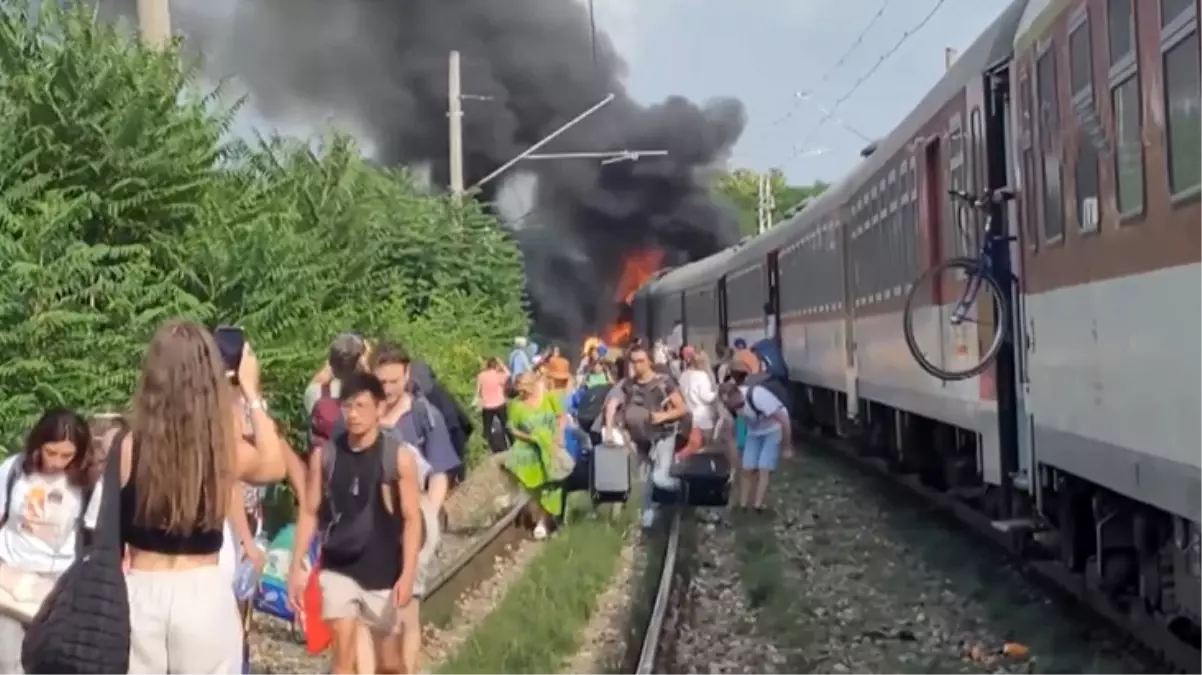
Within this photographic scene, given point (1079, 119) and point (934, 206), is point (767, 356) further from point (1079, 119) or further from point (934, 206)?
point (1079, 119)

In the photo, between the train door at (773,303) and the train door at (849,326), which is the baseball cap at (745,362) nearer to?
the train door at (849,326)

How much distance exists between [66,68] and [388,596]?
510 cm

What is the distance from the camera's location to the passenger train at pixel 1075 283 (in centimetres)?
746

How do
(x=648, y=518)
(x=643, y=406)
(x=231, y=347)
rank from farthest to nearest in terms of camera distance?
(x=648, y=518)
(x=643, y=406)
(x=231, y=347)

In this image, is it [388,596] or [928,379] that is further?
[928,379]

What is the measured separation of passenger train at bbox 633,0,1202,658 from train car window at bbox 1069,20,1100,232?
0.06 ft

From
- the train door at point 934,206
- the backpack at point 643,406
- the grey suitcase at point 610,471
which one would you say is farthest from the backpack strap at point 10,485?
the backpack at point 643,406

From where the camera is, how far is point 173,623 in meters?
5.93

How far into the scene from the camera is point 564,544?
16.2 m

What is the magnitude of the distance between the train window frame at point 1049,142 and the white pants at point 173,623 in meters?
5.21

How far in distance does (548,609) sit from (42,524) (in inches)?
241

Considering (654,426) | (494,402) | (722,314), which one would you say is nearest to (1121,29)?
(654,426)

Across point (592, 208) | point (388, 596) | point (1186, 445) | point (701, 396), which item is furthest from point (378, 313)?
point (592, 208)

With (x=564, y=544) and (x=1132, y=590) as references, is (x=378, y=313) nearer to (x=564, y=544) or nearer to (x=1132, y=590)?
(x=564, y=544)
